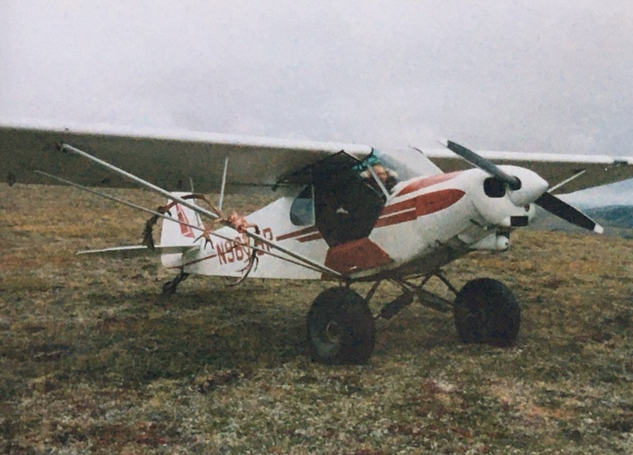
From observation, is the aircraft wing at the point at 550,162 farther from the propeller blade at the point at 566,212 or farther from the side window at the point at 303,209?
the propeller blade at the point at 566,212

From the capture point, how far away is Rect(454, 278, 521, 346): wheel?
5.69 m

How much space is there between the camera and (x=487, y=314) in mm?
5824

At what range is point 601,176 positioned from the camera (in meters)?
8.74

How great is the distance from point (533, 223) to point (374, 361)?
1.95 meters

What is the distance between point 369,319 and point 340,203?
1.29 m

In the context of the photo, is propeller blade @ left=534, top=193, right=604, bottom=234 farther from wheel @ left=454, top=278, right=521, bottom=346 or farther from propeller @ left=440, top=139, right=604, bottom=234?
wheel @ left=454, top=278, right=521, bottom=346

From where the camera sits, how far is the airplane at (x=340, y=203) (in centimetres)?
466

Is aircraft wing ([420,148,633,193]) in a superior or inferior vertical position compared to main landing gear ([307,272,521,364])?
superior

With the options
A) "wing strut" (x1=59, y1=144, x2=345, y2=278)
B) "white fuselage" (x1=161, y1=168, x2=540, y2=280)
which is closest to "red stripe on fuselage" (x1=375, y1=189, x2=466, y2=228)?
"white fuselage" (x1=161, y1=168, x2=540, y2=280)

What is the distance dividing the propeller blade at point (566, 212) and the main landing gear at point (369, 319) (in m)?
0.99

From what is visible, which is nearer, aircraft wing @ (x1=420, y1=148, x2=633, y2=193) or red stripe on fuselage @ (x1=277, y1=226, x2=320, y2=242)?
red stripe on fuselage @ (x1=277, y1=226, x2=320, y2=242)

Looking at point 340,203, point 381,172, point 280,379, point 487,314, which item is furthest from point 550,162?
point 280,379

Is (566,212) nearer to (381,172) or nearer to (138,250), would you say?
(381,172)

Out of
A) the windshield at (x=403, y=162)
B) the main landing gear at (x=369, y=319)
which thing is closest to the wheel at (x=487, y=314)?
the main landing gear at (x=369, y=319)
